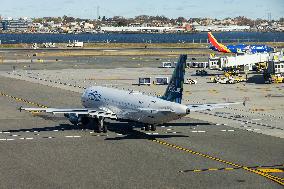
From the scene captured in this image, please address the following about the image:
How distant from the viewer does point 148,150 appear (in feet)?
186

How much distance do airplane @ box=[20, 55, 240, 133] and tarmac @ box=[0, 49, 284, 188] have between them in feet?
6.87

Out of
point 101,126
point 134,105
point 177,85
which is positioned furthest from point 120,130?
point 177,85

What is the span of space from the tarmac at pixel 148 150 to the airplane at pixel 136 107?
209cm

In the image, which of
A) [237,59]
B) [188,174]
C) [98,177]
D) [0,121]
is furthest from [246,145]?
[237,59]

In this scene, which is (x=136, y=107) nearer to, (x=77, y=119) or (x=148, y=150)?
(x=148, y=150)

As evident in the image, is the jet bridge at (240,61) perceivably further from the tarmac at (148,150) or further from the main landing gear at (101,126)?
the main landing gear at (101,126)

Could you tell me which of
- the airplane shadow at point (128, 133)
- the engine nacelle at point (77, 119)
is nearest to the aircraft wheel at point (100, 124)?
the airplane shadow at point (128, 133)

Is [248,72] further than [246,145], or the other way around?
[248,72]

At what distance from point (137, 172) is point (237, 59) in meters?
110

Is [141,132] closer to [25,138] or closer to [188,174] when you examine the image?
[25,138]

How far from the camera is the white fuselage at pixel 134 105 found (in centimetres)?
5883

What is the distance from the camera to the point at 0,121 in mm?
76625

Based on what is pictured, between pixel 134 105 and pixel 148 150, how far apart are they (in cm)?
826

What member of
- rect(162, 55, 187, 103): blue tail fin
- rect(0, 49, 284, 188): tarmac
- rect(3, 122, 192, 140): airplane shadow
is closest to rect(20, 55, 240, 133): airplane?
rect(162, 55, 187, 103): blue tail fin
